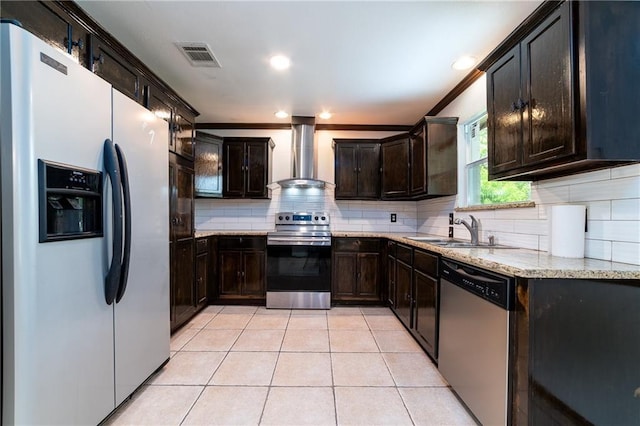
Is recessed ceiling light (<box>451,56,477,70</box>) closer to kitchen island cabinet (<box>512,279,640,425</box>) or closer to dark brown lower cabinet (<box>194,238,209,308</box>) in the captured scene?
kitchen island cabinet (<box>512,279,640,425</box>)

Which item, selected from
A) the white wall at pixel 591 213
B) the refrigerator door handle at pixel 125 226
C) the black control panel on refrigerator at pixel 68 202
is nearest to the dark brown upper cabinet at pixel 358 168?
the white wall at pixel 591 213

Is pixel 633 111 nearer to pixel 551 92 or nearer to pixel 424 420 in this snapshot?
pixel 551 92

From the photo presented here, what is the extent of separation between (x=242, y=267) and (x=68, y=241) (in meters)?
2.50

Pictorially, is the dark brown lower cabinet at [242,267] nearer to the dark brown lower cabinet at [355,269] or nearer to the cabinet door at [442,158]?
the dark brown lower cabinet at [355,269]

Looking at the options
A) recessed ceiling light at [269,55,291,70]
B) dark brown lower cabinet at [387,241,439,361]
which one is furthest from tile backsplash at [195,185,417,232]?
recessed ceiling light at [269,55,291,70]

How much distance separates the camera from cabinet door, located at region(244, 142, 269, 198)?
3914mm

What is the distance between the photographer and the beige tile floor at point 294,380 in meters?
1.65

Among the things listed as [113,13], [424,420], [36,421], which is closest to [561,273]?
[424,420]

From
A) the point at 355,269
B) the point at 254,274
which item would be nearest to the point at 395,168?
the point at 355,269

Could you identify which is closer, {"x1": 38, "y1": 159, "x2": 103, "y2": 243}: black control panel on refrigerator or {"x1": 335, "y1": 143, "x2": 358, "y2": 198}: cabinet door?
{"x1": 38, "y1": 159, "x2": 103, "y2": 243}: black control panel on refrigerator

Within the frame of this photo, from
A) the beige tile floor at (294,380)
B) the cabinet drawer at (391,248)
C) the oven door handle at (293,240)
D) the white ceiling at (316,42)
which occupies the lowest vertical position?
the beige tile floor at (294,380)

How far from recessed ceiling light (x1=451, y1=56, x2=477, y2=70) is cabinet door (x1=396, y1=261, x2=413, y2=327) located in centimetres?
181

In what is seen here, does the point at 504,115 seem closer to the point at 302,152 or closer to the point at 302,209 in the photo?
the point at 302,152

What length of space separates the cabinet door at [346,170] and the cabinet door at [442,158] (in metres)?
1.10
